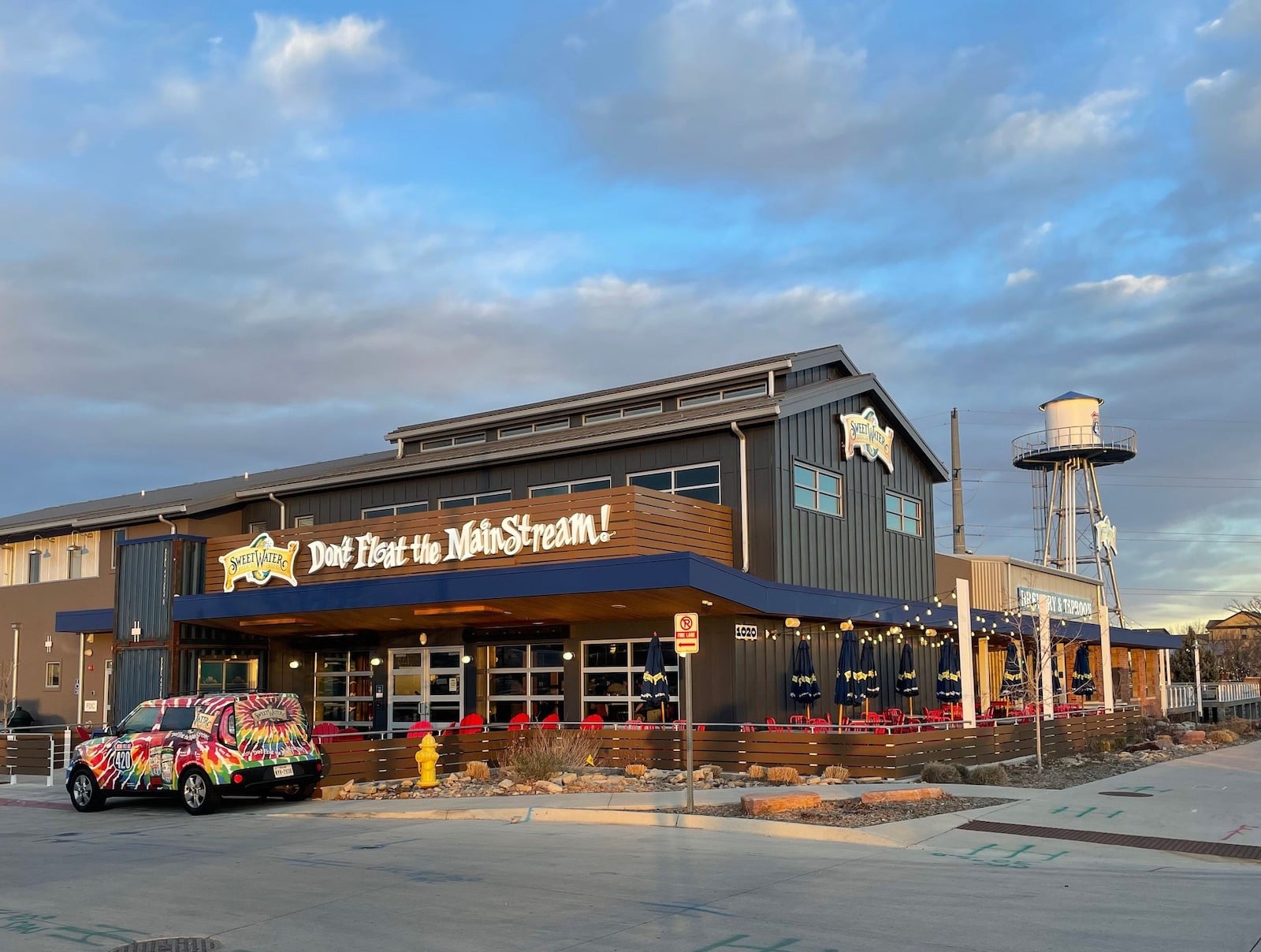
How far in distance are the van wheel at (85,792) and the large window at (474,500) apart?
430 inches

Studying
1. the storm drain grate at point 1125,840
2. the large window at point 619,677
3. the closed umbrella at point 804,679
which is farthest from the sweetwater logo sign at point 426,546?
the storm drain grate at point 1125,840

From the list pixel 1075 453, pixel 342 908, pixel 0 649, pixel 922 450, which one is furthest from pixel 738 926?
pixel 1075 453

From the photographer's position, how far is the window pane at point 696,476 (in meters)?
26.2

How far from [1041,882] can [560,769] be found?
1134 cm

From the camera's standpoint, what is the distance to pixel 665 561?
2148 centimetres

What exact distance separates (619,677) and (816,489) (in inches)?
237

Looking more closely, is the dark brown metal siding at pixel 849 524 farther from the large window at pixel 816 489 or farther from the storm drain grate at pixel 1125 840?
the storm drain grate at pixel 1125 840

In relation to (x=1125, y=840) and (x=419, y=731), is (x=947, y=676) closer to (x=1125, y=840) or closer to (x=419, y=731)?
(x=419, y=731)

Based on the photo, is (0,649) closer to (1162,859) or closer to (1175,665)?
(1162,859)

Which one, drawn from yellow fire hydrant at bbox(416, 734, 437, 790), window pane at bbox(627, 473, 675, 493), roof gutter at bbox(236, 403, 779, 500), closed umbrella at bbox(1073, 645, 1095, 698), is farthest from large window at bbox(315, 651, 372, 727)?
closed umbrella at bbox(1073, 645, 1095, 698)

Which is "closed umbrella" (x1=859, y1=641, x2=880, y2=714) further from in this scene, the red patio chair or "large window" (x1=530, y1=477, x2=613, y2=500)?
the red patio chair

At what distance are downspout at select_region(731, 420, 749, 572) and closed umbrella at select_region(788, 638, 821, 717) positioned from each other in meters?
2.06

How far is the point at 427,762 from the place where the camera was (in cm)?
2156

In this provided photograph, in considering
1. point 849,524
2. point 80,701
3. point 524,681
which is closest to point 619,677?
point 524,681
